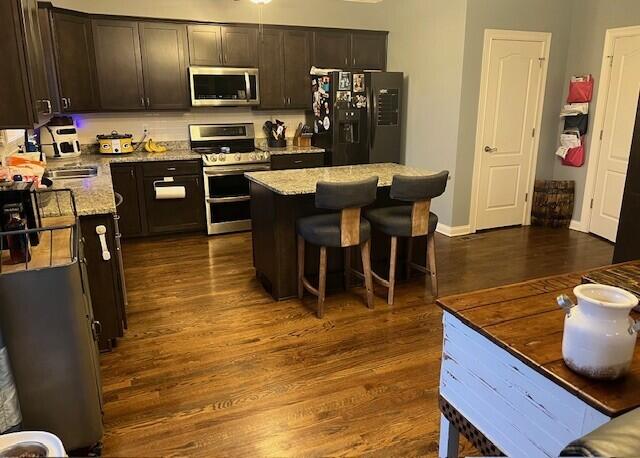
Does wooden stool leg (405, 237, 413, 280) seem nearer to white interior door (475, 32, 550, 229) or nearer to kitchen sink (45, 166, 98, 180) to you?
white interior door (475, 32, 550, 229)

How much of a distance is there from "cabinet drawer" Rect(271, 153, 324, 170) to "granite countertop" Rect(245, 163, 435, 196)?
1.57 meters

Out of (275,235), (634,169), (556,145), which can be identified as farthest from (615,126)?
(275,235)

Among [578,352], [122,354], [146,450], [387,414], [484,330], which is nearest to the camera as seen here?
[578,352]

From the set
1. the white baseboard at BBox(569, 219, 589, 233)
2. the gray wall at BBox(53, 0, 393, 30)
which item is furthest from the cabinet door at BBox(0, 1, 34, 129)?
the white baseboard at BBox(569, 219, 589, 233)

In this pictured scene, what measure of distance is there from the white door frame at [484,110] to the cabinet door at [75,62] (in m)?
3.97

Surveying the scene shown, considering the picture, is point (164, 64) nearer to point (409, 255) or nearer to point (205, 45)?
point (205, 45)

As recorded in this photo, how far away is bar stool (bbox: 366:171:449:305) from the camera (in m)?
3.25

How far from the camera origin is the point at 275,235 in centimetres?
340

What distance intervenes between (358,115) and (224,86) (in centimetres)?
154

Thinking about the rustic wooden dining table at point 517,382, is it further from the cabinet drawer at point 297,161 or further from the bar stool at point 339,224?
the cabinet drawer at point 297,161

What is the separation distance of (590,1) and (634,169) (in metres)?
2.57

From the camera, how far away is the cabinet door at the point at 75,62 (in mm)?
4508

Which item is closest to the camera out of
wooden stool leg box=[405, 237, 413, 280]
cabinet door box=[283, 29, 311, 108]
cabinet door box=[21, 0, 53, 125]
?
cabinet door box=[21, 0, 53, 125]

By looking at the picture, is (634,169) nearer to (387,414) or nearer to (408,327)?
(408,327)
